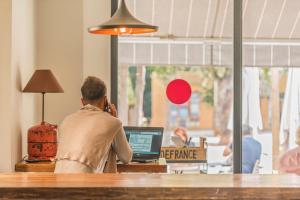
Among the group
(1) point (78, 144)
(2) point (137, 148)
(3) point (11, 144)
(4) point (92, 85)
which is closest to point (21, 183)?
(1) point (78, 144)

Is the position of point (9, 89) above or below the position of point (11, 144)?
above

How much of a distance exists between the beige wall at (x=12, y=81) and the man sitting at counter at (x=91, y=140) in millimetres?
692

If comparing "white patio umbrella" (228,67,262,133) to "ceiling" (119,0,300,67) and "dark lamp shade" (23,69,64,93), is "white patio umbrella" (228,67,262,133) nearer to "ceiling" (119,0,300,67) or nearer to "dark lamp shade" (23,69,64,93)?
"ceiling" (119,0,300,67)

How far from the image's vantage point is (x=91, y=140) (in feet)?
12.1

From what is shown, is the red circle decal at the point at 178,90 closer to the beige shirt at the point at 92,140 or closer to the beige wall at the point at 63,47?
the beige wall at the point at 63,47

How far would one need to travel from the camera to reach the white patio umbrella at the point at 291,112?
228 inches

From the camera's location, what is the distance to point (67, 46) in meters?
5.40

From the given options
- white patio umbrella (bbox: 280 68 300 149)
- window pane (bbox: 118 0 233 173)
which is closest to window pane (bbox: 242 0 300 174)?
white patio umbrella (bbox: 280 68 300 149)

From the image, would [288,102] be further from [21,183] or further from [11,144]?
[21,183]

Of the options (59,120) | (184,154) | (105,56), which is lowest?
(184,154)

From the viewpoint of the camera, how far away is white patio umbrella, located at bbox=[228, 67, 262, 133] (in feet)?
19.0

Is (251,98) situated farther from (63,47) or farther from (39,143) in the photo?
(39,143)

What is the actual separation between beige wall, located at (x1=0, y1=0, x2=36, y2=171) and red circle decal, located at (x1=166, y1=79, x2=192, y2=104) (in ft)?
5.05

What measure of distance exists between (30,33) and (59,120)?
2.82 ft
